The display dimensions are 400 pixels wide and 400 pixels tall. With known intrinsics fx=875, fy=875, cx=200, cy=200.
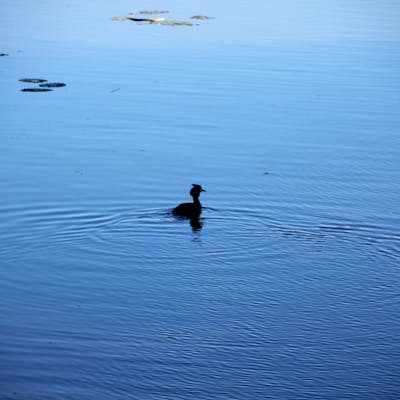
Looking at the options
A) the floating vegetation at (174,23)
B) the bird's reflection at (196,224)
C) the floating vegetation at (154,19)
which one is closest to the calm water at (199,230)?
the bird's reflection at (196,224)

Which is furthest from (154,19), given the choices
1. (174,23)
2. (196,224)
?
(196,224)

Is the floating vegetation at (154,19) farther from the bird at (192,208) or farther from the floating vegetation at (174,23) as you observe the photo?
the bird at (192,208)

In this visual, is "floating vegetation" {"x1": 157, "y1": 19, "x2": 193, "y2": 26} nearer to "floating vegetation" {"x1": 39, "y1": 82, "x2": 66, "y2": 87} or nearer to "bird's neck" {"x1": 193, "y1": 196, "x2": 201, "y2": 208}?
"floating vegetation" {"x1": 39, "y1": 82, "x2": 66, "y2": 87}

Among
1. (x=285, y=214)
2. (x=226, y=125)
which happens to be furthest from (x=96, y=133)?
(x=285, y=214)

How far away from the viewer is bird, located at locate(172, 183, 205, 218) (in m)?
13.8

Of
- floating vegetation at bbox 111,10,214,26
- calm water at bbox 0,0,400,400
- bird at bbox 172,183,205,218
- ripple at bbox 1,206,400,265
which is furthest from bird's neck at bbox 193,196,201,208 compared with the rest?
floating vegetation at bbox 111,10,214,26

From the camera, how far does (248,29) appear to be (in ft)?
119

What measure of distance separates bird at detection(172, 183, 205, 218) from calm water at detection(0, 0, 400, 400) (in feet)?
0.66

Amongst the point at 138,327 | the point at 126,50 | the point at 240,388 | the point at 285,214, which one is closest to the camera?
the point at 240,388

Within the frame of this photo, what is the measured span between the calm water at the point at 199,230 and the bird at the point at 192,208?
0.20 meters

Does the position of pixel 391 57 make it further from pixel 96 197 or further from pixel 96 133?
pixel 96 197

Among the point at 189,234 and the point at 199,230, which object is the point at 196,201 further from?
the point at 189,234

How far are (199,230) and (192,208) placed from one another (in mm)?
430

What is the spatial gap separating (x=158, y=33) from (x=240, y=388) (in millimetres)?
27516
